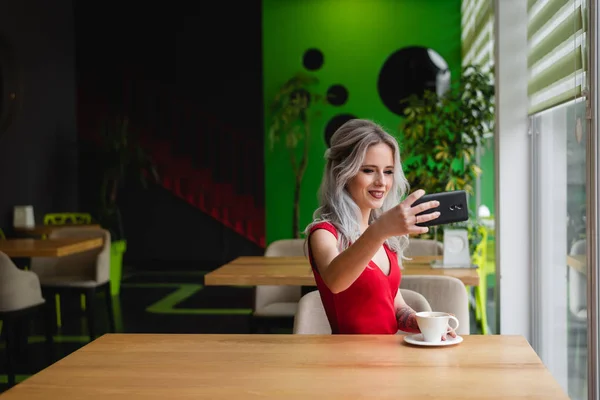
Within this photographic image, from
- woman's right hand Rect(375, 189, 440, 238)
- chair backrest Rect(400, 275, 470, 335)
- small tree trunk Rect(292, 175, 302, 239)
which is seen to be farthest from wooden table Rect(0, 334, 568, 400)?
small tree trunk Rect(292, 175, 302, 239)

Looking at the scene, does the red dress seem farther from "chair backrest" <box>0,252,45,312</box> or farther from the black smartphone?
"chair backrest" <box>0,252,45,312</box>

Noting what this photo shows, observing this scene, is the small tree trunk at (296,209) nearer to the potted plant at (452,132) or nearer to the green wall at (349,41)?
the green wall at (349,41)

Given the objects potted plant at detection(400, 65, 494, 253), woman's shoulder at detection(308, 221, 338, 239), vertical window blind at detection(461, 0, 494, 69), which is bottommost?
woman's shoulder at detection(308, 221, 338, 239)

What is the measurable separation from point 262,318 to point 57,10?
21.4 ft

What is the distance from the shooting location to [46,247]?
16.4 feet

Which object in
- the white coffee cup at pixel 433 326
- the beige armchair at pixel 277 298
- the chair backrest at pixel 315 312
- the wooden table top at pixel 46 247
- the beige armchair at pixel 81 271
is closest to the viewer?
the white coffee cup at pixel 433 326

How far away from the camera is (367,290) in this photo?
93.9 inches

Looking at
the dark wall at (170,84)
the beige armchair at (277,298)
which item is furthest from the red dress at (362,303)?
the dark wall at (170,84)

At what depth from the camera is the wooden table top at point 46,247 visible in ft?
16.0

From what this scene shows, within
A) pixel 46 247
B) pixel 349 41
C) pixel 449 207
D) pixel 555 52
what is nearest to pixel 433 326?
pixel 449 207

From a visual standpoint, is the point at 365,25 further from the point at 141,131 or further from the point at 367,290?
the point at 367,290

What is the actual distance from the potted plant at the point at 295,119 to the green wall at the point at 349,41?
0.13 m

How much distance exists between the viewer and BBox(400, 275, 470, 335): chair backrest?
298cm

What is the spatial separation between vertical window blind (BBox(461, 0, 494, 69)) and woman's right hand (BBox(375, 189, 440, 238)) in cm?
403
